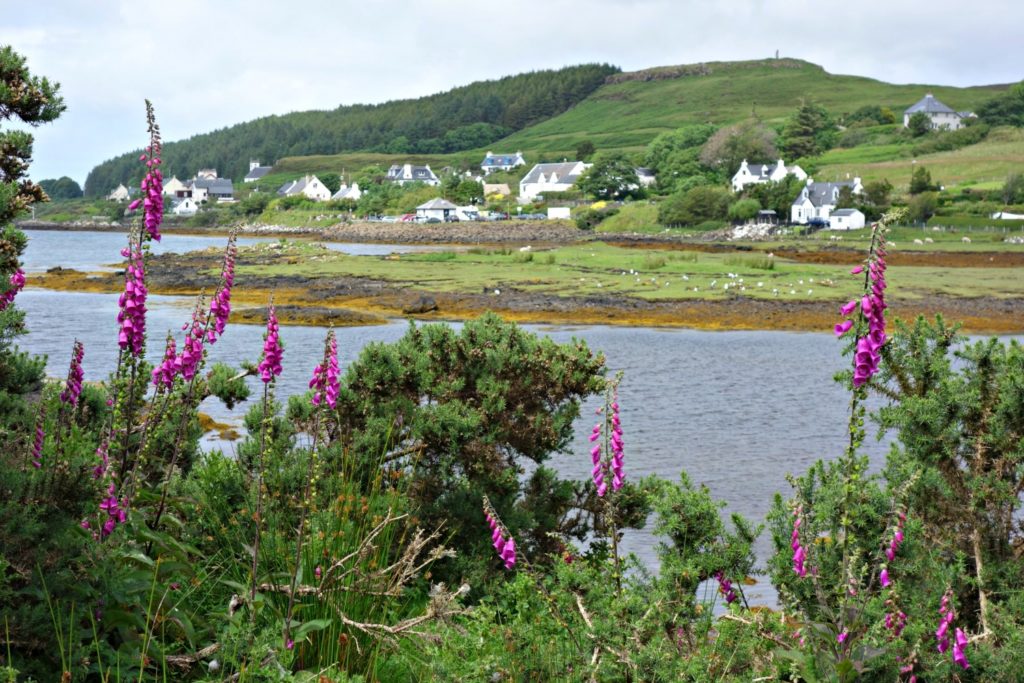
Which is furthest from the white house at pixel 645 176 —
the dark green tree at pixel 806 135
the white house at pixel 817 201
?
the white house at pixel 817 201

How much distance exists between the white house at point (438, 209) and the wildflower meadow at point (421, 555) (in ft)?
424

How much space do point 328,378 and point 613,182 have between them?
433 ft

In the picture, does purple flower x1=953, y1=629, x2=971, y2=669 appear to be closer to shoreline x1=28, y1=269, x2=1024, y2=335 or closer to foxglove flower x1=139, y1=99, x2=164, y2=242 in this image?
foxglove flower x1=139, y1=99, x2=164, y2=242

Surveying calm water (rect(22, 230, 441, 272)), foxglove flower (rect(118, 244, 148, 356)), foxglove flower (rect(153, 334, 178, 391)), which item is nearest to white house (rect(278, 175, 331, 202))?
calm water (rect(22, 230, 441, 272))

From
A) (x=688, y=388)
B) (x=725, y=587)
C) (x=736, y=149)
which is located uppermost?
(x=736, y=149)

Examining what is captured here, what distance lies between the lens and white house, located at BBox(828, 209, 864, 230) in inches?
3772

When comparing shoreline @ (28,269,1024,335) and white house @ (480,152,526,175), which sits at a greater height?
white house @ (480,152,526,175)

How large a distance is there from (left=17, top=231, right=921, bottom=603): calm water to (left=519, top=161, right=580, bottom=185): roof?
354 feet

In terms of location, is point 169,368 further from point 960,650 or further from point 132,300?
point 960,650

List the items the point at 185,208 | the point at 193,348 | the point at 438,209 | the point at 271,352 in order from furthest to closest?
the point at 185,208 < the point at 438,209 < the point at 193,348 < the point at 271,352

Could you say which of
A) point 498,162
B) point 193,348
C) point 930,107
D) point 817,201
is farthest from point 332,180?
point 193,348

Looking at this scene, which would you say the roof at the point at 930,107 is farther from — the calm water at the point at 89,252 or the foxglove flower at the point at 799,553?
the foxglove flower at the point at 799,553

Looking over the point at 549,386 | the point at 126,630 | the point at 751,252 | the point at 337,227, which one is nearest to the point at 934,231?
the point at 751,252

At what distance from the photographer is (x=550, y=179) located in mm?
155625
